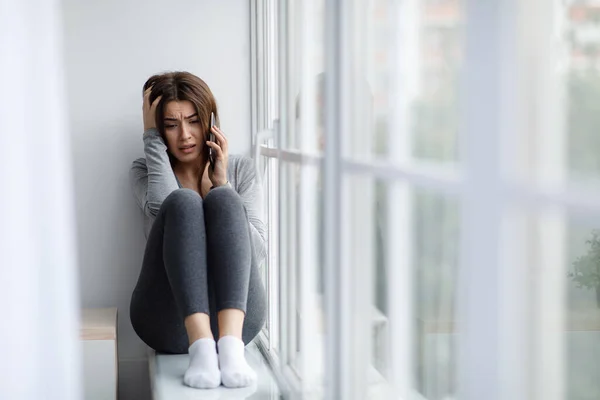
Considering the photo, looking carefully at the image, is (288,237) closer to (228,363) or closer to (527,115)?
(228,363)

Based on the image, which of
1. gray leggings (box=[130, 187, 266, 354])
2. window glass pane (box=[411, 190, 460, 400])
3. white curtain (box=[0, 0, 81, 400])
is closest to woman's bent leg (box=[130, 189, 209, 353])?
gray leggings (box=[130, 187, 266, 354])

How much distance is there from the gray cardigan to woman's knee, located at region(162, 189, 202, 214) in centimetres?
33

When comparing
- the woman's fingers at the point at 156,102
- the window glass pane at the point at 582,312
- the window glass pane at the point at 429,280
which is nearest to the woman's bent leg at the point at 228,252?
the woman's fingers at the point at 156,102

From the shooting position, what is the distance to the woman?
2062 millimetres

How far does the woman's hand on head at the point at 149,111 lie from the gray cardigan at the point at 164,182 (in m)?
0.04

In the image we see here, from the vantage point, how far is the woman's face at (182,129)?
2738mm

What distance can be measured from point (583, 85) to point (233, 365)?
4.59ft

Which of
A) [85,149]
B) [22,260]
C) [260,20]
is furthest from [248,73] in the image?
[22,260]

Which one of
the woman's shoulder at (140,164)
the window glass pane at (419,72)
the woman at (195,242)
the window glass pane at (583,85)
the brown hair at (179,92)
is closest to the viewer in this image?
the window glass pane at (583,85)

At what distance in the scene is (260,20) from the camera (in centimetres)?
286

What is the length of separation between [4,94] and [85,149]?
163 cm

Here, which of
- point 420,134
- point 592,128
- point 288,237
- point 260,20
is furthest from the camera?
point 260,20

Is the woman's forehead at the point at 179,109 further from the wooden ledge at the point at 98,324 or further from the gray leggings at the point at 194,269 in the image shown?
the wooden ledge at the point at 98,324

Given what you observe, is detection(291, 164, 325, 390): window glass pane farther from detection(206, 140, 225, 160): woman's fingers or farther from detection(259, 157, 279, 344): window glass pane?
detection(206, 140, 225, 160): woman's fingers
